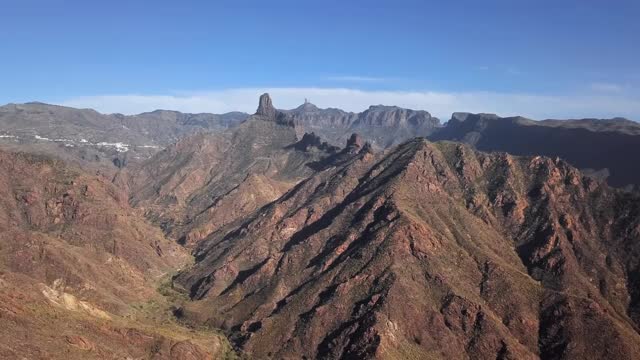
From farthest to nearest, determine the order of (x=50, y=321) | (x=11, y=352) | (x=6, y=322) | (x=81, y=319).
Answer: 1. (x=81, y=319)
2. (x=50, y=321)
3. (x=6, y=322)
4. (x=11, y=352)

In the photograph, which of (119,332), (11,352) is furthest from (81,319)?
(11,352)

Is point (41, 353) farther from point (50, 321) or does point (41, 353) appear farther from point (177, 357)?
point (177, 357)

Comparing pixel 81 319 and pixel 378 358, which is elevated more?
pixel 81 319

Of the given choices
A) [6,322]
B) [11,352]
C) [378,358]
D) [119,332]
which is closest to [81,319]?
[119,332]

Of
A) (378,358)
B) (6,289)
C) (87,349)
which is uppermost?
(6,289)

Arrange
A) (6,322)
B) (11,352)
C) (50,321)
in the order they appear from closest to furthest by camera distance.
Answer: (11,352) → (6,322) → (50,321)

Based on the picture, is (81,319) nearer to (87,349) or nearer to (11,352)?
(87,349)

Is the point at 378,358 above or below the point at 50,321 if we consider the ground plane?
below

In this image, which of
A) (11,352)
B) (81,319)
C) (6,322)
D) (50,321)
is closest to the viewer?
(11,352)

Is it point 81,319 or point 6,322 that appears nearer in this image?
point 6,322
